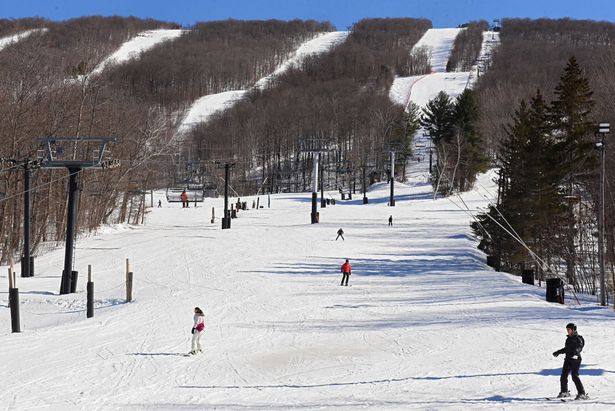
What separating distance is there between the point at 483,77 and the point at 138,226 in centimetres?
12772

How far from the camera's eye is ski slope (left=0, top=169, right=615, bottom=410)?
13.2 m

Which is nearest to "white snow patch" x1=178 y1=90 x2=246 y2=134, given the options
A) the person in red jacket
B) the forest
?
the forest

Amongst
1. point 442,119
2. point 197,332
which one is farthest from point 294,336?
point 442,119

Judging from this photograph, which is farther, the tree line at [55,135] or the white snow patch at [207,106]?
the white snow patch at [207,106]

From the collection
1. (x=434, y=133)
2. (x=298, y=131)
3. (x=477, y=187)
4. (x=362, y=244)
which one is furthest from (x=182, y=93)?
(x=362, y=244)

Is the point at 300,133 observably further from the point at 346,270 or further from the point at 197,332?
the point at 197,332

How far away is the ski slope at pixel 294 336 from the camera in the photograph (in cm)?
1321

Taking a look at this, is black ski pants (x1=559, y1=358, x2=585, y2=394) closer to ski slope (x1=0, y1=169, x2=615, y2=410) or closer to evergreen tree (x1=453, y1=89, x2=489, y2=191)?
ski slope (x1=0, y1=169, x2=615, y2=410)

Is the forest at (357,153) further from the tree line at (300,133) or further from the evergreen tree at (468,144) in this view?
the tree line at (300,133)

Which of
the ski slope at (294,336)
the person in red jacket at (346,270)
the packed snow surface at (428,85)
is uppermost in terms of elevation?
the packed snow surface at (428,85)

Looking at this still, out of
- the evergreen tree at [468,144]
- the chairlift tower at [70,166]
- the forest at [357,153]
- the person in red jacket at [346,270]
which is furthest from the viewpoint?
the evergreen tree at [468,144]

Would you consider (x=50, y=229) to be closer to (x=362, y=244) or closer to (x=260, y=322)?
(x=362, y=244)

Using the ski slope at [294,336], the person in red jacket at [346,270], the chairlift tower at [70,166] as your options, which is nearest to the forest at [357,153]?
the chairlift tower at [70,166]

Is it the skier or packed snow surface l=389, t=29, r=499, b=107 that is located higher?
packed snow surface l=389, t=29, r=499, b=107
